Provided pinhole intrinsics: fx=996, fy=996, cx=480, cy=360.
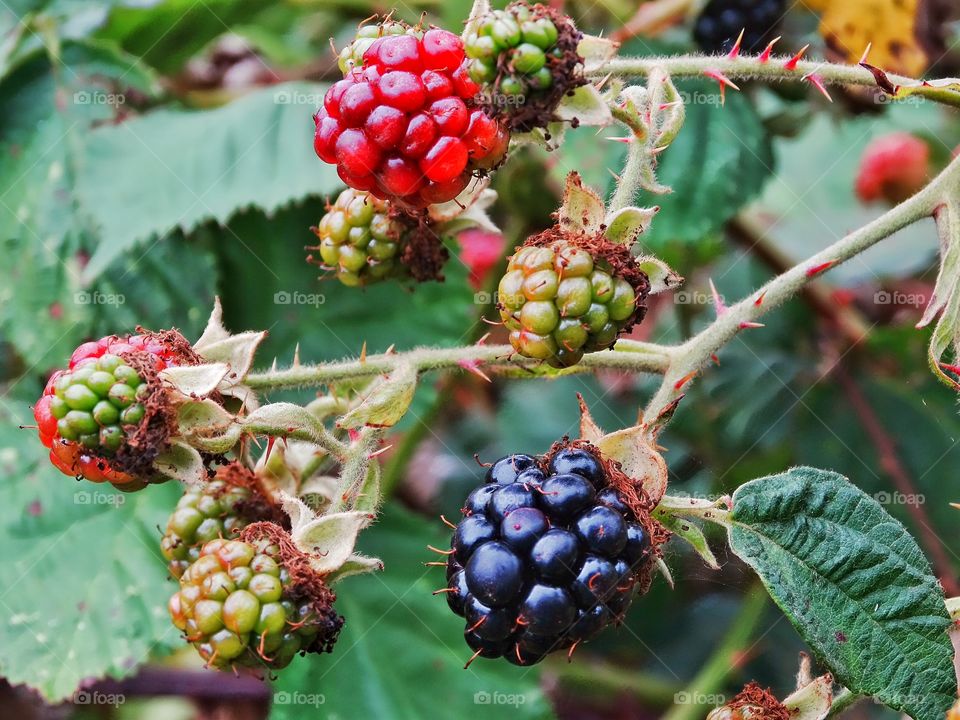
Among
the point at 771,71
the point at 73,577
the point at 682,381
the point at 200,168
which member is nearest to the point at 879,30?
the point at 771,71

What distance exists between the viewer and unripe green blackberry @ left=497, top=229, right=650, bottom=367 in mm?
1136

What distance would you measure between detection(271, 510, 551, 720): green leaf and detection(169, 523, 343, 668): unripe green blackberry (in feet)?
1.89

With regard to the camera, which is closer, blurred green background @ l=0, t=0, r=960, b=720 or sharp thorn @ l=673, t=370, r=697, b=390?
sharp thorn @ l=673, t=370, r=697, b=390

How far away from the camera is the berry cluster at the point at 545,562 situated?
3.52 feet

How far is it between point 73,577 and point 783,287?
1320 millimetres

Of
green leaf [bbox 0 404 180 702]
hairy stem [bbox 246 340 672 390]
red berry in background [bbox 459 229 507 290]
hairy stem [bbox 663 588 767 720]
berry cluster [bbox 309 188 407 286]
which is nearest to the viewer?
hairy stem [bbox 246 340 672 390]

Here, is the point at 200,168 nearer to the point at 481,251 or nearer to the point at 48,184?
the point at 48,184

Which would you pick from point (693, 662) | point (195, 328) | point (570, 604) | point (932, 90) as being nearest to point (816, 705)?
point (570, 604)

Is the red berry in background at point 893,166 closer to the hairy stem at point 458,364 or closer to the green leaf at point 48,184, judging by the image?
the hairy stem at point 458,364

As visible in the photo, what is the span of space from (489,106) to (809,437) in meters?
1.46

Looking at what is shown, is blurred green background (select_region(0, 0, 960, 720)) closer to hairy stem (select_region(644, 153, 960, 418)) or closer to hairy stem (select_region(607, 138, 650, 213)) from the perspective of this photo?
hairy stem (select_region(644, 153, 960, 418))

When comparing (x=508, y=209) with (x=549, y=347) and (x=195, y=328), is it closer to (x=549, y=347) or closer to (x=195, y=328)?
(x=195, y=328)

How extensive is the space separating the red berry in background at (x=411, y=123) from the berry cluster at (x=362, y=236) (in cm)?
20

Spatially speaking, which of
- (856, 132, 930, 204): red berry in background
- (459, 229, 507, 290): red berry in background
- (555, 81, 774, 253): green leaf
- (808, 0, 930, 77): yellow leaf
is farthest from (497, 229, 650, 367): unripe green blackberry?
(856, 132, 930, 204): red berry in background
